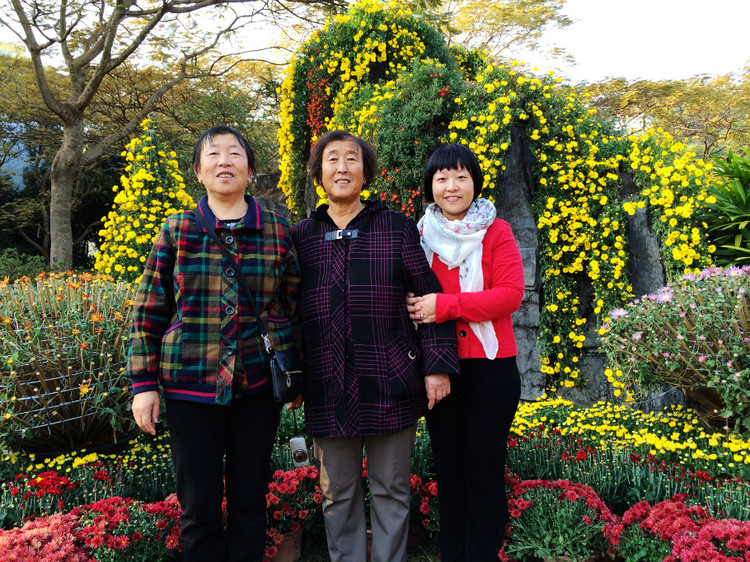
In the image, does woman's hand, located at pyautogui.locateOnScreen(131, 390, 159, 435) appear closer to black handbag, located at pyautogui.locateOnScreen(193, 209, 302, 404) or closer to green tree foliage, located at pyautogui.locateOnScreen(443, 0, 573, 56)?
black handbag, located at pyautogui.locateOnScreen(193, 209, 302, 404)

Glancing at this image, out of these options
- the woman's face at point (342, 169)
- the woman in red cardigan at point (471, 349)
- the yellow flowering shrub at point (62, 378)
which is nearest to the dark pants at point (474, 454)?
the woman in red cardigan at point (471, 349)

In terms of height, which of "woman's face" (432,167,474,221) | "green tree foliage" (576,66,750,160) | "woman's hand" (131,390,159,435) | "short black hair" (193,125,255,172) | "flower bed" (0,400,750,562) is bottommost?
"flower bed" (0,400,750,562)

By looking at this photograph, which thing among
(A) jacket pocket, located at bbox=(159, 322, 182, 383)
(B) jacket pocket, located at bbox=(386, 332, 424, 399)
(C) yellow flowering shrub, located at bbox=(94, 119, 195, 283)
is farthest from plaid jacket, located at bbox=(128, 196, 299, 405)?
(C) yellow flowering shrub, located at bbox=(94, 119, 195, 283)

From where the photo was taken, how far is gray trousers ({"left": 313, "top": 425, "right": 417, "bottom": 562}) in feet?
6.34

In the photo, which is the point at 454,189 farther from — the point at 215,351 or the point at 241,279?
the point at 215,351

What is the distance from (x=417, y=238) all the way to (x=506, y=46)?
18036mm

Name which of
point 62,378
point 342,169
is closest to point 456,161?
point 342,169

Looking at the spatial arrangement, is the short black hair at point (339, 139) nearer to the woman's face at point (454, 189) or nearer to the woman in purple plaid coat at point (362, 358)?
the woman in purple plaid coat at point (362, 358)

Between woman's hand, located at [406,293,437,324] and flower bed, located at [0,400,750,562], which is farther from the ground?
woman's hand, located at [406,293,437,324]

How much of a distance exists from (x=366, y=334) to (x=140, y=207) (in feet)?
12.4

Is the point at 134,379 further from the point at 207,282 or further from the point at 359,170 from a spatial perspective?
the point at 359,170

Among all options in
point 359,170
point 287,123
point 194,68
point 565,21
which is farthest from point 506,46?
point 359,170

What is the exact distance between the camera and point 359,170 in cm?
203

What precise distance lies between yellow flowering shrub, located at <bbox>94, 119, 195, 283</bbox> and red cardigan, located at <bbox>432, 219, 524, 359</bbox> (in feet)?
11.9
